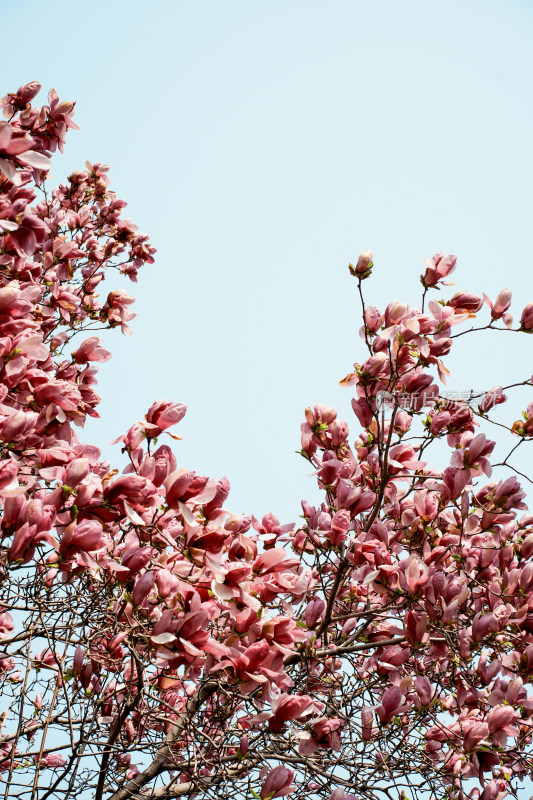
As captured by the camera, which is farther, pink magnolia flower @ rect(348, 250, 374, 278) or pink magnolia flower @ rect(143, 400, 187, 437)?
pink magnolia flower @ rect(348, 250, 374, 278)

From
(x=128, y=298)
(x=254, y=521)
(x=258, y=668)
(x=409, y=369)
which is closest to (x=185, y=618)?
(x=258, y=668)

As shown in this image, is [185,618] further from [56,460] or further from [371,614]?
[371,614]

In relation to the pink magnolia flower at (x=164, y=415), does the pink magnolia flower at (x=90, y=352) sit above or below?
above

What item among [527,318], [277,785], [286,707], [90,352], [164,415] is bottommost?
[277,785]

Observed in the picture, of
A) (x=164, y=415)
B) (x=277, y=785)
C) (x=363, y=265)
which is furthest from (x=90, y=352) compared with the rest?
(x=277, y=785)

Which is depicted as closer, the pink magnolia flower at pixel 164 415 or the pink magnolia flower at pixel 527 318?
the pink magnolia flower at pixel 164 415

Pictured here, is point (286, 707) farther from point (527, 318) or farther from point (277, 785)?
point (527, 318)

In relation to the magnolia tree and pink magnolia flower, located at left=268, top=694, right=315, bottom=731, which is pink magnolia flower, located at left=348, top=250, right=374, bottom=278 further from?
pink magnolia flower, located at left=268, top=694, right=315, bottom=731

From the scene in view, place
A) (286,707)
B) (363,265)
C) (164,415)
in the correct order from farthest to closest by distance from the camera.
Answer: (363,265) < (164,415) < (286,707)

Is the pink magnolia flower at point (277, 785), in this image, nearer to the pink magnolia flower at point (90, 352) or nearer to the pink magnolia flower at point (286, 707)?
the pink magnolia flower at point (286, 707)

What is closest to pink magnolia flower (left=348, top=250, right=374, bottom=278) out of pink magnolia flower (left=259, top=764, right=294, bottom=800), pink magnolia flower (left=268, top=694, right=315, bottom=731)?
pink magnolia flower (left=268, top=694, right=315, bottom=731)

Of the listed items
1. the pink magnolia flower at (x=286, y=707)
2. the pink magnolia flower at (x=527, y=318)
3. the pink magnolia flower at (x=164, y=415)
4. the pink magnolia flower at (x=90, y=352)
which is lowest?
the pink magnolia flower at (x=286, y=707)

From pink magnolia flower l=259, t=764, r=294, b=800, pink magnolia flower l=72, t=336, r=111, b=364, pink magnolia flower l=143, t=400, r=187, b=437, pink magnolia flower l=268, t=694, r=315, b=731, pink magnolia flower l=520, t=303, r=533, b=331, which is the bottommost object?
pink magnolia flower l=259, t=764, r=294, b=800

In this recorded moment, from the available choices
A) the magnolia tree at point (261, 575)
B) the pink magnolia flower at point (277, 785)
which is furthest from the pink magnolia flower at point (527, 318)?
the pink magnolia flower at point (277, 785)
